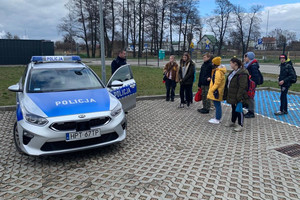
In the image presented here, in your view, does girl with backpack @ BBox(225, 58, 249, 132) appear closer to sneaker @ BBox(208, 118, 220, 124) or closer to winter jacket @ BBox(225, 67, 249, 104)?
winter jacket @ BBox(225, 67, 249, 104)

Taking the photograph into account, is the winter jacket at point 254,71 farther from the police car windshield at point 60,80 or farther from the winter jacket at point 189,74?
the police car windshield at point 60,80

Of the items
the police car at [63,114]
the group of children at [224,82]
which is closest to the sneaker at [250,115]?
the group of children at [224,82]

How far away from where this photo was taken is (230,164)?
4.23 m

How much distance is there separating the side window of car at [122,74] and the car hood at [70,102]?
1.21 meters

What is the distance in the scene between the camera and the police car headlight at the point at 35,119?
3.92m

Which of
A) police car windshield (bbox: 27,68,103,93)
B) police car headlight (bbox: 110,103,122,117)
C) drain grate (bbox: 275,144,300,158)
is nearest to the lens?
police car headlight (bbox: 110,103,122,117)

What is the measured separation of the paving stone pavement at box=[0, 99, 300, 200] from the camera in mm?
3369

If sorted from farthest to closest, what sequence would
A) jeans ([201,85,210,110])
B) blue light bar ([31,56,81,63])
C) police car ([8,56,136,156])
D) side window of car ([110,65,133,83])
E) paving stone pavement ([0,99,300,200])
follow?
jeans ([201,85,210,110]) → side window of car ([110,65,133,83]) → blue light bar ([31,56,81,63]) → police car ([8,56,136,156]) → paving stone pavement ([0,99,300,200])

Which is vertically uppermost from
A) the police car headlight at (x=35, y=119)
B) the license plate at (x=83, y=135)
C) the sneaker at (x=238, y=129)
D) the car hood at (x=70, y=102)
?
the car hood at (x=70, y=102)

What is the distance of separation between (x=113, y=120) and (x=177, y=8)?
150 feet

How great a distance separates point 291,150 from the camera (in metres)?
4.86

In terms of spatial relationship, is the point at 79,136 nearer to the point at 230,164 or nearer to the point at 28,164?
the point at 28,164

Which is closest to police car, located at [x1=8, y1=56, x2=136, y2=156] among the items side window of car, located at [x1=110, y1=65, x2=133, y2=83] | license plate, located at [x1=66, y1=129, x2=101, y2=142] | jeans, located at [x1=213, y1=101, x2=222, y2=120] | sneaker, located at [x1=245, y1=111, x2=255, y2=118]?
license plate, located at [x1=66, y1=129, x2=101, y2=142]

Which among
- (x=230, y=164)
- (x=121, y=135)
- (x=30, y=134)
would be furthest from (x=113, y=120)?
(x=230, y=164)
